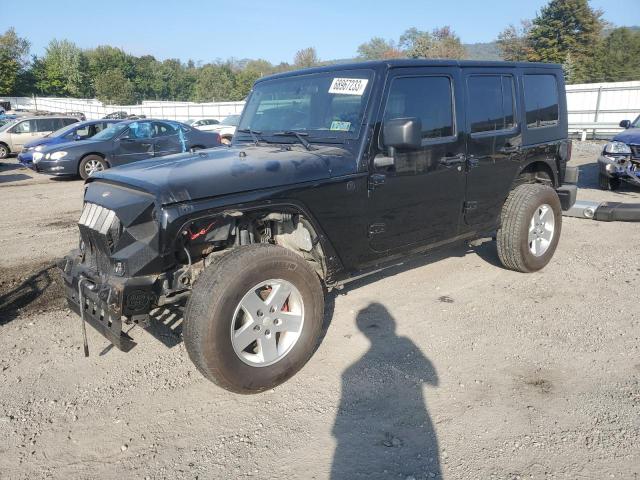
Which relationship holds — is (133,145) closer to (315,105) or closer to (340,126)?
(315,105)

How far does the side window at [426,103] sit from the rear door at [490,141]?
0.27 meters

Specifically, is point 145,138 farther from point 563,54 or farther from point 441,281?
point 563,54

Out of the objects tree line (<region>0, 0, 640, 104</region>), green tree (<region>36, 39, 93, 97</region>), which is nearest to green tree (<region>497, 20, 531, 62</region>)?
tree line (<region>0, 0, 640, 104</region>)

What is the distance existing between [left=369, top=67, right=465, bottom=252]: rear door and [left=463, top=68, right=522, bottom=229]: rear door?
0.58ft

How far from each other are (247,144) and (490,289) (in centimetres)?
284

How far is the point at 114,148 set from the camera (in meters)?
13.0

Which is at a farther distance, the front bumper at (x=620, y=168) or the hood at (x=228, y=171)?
the front bumper at (x=620, y=168)

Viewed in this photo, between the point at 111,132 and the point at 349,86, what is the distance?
36.6ft

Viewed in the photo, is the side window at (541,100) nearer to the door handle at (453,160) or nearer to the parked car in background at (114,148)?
the door handle at (453,160)

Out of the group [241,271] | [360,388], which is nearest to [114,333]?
[241,271]

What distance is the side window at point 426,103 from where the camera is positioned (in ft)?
13.0

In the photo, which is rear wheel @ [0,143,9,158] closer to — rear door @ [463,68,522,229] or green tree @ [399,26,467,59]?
rear door @ [463,68,522,229]

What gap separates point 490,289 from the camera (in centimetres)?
510

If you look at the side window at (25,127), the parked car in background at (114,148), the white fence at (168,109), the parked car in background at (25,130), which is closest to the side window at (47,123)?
the parked car in background at (25,130)
